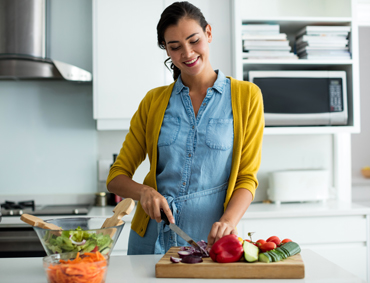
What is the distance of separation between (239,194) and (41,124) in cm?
185

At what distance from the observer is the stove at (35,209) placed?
7.61 ft

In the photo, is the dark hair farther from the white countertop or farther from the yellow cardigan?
the white countertop

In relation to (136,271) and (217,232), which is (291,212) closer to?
(217,232)

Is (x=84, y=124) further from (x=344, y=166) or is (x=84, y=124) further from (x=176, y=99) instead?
(x=344, y=166)

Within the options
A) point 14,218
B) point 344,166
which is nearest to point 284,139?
point 344,166

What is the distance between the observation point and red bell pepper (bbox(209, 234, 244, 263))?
3.28ft

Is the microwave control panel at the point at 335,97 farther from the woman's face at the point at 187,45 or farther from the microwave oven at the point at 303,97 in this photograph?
the woman's face at the point at 187,45

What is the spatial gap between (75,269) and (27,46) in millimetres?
1989

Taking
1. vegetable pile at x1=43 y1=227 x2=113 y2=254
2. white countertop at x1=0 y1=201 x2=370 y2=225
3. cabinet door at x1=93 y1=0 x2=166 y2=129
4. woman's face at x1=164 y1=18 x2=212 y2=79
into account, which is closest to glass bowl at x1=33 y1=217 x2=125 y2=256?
vegetable pile at x1=43 y1=227 x2=113 y2=254

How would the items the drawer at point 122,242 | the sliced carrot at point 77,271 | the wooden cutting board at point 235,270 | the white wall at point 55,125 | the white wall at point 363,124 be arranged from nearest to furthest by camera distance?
the sliced carrot at point 77,271 < the wooden cutting board at point 235,270 < the drawer at point 122,242 < the white wall at point 55,125 < the white wall at point 363,124

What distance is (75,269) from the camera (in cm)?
86

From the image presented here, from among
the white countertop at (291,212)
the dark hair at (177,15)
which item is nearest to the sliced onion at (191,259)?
the dark hair at (177,15)

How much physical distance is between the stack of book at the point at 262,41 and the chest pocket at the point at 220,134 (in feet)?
3.78

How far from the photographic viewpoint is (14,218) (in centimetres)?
221
